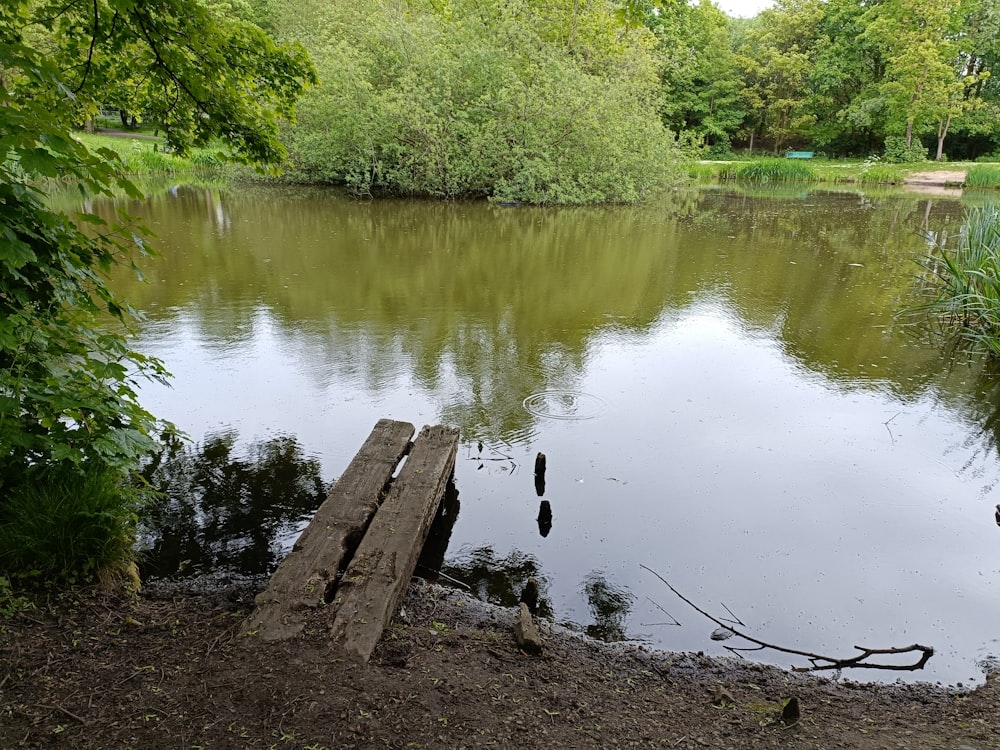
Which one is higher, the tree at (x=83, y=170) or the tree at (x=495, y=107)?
the tree at (x=495, y=107)

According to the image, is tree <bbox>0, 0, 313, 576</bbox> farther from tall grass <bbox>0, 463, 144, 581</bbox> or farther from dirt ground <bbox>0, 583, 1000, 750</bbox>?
dirt ground <bbox>0, 583, 1000, 750</bbox>

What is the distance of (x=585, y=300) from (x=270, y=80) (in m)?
6.13

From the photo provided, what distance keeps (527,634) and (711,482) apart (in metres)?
2.40

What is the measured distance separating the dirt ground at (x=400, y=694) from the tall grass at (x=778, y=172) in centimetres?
3103

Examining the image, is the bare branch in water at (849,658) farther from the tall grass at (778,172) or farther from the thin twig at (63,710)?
the tall grass at (778,172)

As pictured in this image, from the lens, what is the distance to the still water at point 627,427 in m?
3.67

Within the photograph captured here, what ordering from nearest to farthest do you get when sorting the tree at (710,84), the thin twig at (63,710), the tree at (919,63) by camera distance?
the thin twig at (63,710), the tree at (919,63), the tree at (710,84)

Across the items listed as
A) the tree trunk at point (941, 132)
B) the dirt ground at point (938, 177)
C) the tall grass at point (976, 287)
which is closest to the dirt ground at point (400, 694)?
the tall grass at point (976, 287)

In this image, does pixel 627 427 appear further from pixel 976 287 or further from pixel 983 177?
pixel 983 177

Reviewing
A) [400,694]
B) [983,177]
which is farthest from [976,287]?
[983,177]

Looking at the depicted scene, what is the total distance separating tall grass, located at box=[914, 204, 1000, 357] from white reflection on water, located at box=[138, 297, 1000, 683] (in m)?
1.51

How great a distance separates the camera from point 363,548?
3.20 m

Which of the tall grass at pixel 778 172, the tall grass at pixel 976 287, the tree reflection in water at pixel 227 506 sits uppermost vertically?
the tall grass at pixel 778 172

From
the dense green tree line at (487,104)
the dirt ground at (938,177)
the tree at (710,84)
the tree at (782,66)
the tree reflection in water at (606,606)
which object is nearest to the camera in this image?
the tree reflection in water at (606,606)
